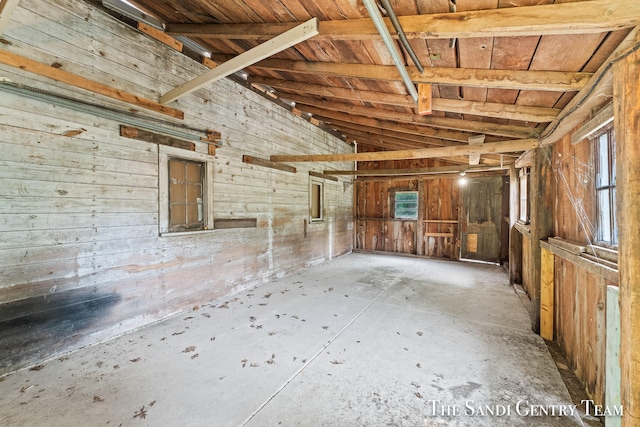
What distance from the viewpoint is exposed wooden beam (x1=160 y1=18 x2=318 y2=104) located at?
6.83 feet

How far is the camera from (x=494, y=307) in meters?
3.77

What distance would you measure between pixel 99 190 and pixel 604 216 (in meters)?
4.50

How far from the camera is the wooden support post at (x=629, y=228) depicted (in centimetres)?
130

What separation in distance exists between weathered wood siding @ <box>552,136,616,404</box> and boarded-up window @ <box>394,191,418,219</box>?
5.01 metres

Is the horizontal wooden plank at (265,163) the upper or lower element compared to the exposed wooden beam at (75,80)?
lower

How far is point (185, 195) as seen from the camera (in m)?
3.56

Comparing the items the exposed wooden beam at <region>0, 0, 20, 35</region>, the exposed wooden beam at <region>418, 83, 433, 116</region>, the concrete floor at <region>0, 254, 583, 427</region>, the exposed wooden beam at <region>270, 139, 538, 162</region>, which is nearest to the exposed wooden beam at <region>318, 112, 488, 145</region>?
the exposed wooden beam at <region>270, 139, 538, 162</region>

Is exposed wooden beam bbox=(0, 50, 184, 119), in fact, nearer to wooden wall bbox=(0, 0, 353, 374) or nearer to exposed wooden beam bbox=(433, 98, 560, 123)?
wooden wall bbox=(0, 0, 353, 374)

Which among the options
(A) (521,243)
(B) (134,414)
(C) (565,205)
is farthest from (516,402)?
(A) (521,243)

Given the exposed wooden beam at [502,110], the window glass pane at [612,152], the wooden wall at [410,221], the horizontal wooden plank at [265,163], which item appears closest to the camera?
the window glass pane at [612,152]

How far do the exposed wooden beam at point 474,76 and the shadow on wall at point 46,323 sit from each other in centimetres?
347

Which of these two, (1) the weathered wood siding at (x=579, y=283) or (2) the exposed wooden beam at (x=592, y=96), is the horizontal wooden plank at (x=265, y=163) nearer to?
(2) the exposed wooden beam at (x=592, y=96)

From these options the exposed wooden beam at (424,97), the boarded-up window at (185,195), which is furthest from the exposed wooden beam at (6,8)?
the exposed wooden beam at (424,97)

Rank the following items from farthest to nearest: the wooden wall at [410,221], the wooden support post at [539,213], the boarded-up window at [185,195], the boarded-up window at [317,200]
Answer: the wooden wall at [410,221], the boarded-up window at [317,200], the boarded-up window at [185,195], the wooden support post at [539,213]
